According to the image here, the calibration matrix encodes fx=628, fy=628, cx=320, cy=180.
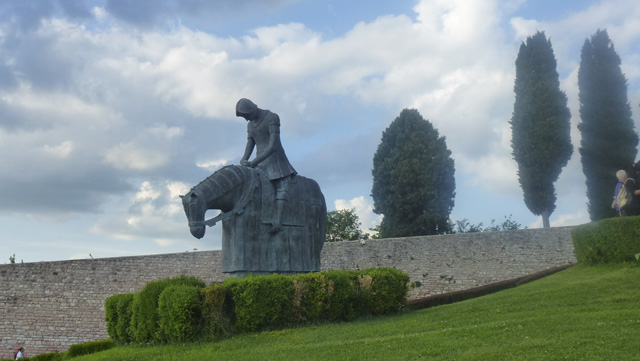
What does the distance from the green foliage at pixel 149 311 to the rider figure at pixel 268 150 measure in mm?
2131

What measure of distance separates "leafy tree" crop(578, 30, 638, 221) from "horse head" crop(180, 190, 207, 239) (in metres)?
24.1

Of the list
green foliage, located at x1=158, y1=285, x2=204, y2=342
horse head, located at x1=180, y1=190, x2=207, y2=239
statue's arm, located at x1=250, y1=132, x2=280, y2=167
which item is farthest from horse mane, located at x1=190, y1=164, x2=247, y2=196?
green foliage, located at x1=158, y1=285, x2=204, y2=342

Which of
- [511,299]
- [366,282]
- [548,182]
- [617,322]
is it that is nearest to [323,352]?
[366,282]

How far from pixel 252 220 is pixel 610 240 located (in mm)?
10302

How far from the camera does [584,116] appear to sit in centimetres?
3180

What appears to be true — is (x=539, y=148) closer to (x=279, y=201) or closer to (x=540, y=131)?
(x=540, y=131)

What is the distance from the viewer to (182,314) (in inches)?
435

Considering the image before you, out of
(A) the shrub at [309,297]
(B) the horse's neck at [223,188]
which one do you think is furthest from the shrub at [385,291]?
(B) the horse's neck at [223,188]

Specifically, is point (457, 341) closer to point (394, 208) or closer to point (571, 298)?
point (571, 298)

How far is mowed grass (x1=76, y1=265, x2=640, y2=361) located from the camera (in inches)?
329

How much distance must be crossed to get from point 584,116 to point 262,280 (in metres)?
25.5

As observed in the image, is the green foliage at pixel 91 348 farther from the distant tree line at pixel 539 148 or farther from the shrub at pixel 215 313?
the distant tree line at pixel 539 148

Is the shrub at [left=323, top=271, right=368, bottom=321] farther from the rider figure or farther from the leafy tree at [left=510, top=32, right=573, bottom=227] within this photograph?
the leafy tree at [left=510, top=32, right=573, bottom=227]

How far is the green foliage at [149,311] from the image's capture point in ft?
37.8
